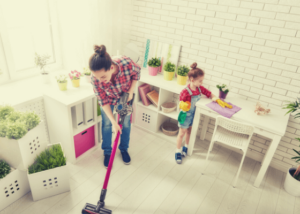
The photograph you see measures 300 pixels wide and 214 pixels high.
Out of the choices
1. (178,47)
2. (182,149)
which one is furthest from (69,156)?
(178,47)

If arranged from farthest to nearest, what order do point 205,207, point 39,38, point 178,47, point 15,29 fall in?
1. point 178,47
2. point 39,38
3. point 15,29
4. point 205,207

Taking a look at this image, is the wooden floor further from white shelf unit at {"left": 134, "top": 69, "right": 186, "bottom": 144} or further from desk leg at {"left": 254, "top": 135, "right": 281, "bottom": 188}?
white shelf unit at {"left": 134, "top": 69, "right": 186, "bottom": 144}

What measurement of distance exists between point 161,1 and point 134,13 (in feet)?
1.41

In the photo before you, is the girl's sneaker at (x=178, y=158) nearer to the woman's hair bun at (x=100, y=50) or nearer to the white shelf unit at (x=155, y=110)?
the white shelf unit at (x=155, y=110)

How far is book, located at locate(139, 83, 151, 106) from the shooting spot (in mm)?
2835

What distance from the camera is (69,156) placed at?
2.38m

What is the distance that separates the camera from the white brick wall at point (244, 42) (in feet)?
7.03

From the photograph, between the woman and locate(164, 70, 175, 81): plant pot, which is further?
locate(164, 70, 175, 81): plant pot

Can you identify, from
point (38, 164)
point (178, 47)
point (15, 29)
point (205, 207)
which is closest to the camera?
point (38, 164)

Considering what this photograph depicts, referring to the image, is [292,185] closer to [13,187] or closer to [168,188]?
[168,188]

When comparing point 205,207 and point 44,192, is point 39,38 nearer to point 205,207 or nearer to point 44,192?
point 44,192

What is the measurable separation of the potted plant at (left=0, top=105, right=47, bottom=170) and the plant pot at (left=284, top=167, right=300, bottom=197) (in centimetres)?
239

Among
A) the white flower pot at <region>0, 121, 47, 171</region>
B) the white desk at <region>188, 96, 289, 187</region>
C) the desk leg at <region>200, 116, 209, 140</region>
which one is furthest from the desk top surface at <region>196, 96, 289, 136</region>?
the white flower pot at <region>0, 121, 47, 171</region>

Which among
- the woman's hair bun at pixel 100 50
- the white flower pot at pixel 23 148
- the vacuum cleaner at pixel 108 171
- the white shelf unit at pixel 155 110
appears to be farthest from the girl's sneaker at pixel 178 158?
the woman's hair bun at pixel 100 50
